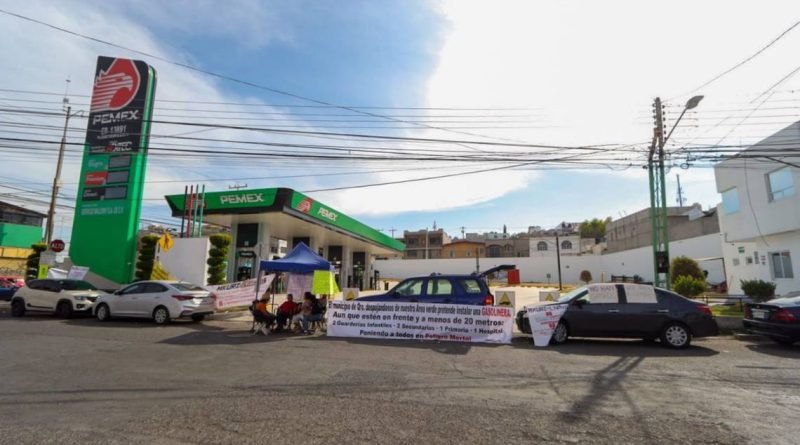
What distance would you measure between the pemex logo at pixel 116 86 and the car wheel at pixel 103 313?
10.7 m

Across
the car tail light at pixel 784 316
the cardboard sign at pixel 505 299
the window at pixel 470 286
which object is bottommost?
the car tail light at pixel 784 316

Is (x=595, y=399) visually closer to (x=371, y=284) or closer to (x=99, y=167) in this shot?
(x=99, y=167)

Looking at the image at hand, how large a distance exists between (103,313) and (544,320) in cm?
1396

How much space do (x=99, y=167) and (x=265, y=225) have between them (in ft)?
27.0

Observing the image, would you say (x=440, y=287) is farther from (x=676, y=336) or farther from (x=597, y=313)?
(x=676, y=336)

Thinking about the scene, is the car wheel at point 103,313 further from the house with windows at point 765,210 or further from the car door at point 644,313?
the house with windows at point 765,210

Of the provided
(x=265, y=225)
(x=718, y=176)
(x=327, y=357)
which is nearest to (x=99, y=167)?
(x=265, y=225)

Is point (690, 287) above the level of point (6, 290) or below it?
above

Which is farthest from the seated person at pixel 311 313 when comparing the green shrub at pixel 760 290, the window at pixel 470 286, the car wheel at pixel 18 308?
the green shrub at pixel 760 290

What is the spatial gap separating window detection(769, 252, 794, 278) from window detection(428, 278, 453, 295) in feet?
55.2

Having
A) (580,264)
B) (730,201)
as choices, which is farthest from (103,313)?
(580,264)

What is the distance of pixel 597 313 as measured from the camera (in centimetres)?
1045

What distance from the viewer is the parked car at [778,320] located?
972 cm

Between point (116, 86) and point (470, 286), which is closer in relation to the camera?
point (470, 286)
